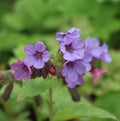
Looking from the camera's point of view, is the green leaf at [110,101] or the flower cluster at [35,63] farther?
the green leaf at [110,101]

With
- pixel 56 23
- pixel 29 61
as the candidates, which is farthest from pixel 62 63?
pixel 56 23

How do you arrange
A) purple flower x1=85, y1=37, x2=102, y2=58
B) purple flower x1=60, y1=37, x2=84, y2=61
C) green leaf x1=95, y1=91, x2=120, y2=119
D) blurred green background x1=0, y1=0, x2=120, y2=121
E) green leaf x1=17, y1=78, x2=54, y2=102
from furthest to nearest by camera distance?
blurred green background x1=0, y1=0, x2=120, y2=121 < green leaf x1=95, y1=91, x2=120, y2=119 < purple flower x1=85, y1=37, x2=102, y2=58 < green leaf x1=17, y1=78, x2=54, y2=102 < purple flower x1=60, y1=37, x2=84, y2=61

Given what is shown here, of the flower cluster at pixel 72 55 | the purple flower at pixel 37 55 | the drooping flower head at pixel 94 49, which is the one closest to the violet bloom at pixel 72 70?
the flower cluster at pixel 72 55

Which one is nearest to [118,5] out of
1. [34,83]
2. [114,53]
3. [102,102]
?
[114,53]

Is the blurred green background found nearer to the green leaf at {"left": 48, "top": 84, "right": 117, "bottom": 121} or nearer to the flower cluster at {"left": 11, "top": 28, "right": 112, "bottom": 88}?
the green leaf at {"left": 48, "top": 84, "right": 117, "bottom": 121}

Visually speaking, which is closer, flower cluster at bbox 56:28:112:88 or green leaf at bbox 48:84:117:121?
flower cluster at bbox 56:28:112:88

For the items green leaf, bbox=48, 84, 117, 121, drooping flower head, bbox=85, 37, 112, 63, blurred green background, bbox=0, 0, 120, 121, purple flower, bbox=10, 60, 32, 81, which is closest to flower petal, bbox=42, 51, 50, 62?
purple flower, bbox=10, 60, 32, 81

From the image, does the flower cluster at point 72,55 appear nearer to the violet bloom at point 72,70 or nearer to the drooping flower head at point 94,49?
the violet bloom at point 72,70
